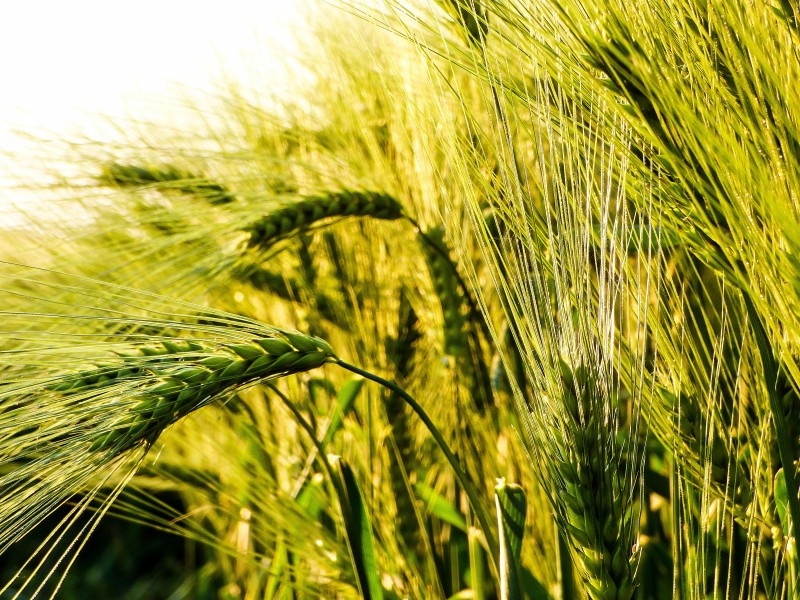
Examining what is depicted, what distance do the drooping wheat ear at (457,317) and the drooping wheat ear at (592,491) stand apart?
1.14ft

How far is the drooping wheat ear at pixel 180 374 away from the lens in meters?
0.45

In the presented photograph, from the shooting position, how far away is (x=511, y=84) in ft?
1.57

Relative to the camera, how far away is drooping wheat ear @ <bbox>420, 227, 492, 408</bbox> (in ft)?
2.54

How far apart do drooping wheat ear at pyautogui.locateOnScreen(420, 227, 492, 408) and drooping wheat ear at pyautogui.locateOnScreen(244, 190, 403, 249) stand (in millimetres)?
57

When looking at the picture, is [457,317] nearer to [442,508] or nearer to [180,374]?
[442,508]

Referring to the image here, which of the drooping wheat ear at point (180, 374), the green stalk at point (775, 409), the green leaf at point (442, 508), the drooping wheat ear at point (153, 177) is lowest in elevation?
the green leaf at point (442, 508)

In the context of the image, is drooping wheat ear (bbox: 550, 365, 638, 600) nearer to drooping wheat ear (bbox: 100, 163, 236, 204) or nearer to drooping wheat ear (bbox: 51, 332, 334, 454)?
drooping wheat ear (bbox: 51, 332, 334, 454)

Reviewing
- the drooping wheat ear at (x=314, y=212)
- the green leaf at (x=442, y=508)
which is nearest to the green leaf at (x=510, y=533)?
the green leaf at (x=442, y=508)

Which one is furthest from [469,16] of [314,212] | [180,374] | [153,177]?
[153,177]

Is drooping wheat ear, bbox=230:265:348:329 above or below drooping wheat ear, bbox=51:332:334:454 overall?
below

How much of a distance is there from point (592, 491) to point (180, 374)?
254 millimetres

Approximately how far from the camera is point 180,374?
0.46 m

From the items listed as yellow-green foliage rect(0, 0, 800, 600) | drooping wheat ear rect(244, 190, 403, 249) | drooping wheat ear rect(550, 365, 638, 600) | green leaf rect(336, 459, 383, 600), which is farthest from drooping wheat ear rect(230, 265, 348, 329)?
drooping wheat ear rect(550, 365, 638, 600)

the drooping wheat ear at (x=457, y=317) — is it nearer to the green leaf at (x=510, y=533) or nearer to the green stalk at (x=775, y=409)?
the green leaf at (x=510, y=533)
